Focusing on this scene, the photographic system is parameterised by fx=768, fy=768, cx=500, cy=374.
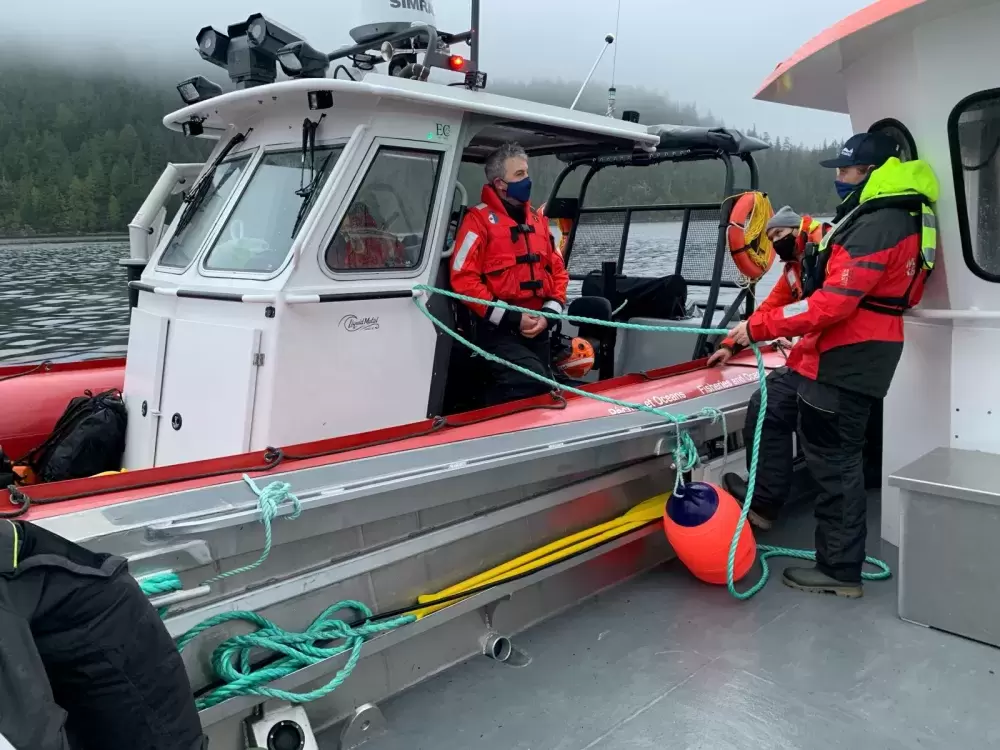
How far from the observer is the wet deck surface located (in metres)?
2.24

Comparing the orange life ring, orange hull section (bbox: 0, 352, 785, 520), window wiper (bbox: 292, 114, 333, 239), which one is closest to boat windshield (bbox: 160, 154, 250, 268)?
window wiper (bbox: 292, 114, 333, 239)

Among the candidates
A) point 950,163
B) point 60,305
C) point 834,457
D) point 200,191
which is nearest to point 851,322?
point 834,457

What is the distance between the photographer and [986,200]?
116 inches

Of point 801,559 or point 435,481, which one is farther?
point 801,559

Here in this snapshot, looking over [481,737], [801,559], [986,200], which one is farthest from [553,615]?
[986,200]

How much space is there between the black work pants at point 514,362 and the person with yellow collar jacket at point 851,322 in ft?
2.78

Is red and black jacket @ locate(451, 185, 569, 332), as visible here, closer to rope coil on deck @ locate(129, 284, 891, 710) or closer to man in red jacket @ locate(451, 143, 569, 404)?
man in red jacket @ locate(451, 143, 569, 404)

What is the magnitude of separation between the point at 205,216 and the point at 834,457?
8.83 feet

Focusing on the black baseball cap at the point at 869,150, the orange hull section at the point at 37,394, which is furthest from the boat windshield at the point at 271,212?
the black baseball cap at the point at 869,150

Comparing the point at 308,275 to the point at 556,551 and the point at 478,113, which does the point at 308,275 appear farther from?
the point at 556,551

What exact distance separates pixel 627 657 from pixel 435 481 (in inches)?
38.5

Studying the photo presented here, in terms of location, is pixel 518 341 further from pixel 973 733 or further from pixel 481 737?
pixel 973 733

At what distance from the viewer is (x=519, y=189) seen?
3178mm

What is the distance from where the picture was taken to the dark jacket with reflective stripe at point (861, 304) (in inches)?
107
